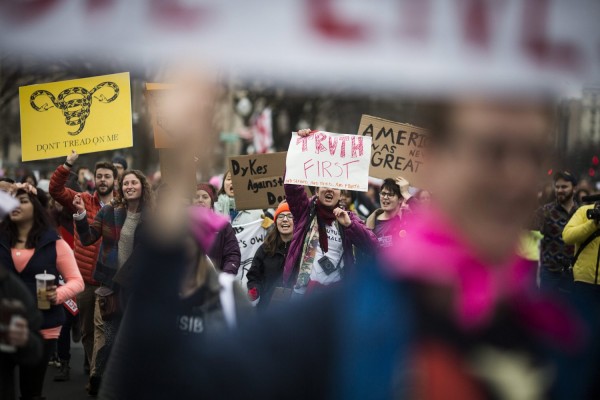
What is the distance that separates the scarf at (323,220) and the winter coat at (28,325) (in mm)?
2837

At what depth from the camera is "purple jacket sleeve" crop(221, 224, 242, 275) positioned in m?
7.25

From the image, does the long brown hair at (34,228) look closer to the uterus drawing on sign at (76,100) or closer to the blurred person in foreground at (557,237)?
the uterus drawing on sign at (76,100)

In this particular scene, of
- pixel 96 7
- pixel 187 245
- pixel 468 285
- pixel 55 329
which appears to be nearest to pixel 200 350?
pixel 187 245

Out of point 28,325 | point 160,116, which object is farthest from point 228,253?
point 160,116

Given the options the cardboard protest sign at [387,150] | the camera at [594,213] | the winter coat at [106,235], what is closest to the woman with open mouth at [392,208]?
the cardboard protest sign at [387,150]

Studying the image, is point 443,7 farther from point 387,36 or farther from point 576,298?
point 576,298

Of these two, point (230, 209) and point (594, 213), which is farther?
point (230, 209)

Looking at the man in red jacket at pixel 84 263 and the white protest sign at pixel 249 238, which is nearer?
the man in red jacket at pixel 84 263

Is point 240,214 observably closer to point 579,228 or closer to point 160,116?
point 579,228

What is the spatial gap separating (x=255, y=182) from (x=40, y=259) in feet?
13.0

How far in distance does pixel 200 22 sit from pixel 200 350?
0.79 m

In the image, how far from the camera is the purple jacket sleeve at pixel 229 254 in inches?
285

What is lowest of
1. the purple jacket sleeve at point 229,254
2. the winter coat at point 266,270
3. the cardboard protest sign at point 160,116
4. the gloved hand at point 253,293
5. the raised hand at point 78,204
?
the gloved hand at point 253,293

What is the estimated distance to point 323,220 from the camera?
679cm
